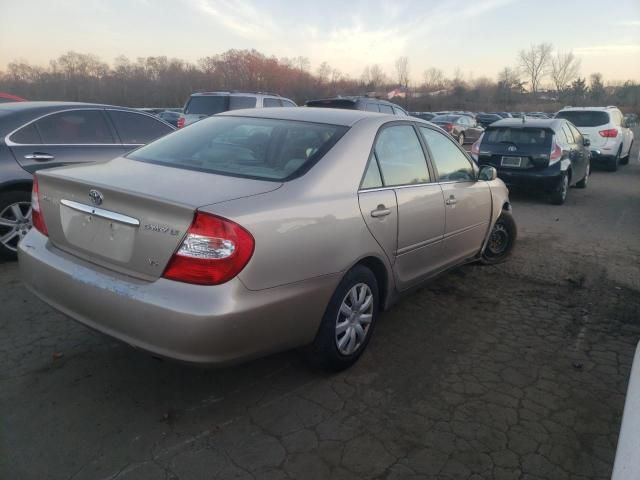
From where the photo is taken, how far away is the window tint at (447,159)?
4.05 m

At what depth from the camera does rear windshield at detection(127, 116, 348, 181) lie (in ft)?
9.64

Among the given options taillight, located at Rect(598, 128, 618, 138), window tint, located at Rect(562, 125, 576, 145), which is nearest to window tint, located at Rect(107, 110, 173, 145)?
window tint, located at Rect(562, 125, 576, 145)

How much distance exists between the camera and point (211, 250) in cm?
228

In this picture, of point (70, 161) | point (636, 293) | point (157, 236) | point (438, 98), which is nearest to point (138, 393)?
point (157, 236)

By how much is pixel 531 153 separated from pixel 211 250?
8.16 meters

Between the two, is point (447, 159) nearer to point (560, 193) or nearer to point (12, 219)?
point (12, 219)

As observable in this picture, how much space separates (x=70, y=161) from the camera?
197 inches

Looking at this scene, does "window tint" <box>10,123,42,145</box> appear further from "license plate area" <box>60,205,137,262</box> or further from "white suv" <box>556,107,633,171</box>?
"white suv" <box>556,107,633,171</box>

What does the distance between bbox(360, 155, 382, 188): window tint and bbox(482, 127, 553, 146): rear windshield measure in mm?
6885

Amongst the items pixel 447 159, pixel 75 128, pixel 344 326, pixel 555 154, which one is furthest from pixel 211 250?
pixel 555 154

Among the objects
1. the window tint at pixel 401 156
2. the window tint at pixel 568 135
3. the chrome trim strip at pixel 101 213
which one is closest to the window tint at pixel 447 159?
the window tint at pixel 401 156

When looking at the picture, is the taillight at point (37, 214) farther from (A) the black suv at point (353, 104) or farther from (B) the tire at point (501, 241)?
(A) the black suv at point (353, 104)

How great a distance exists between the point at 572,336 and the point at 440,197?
1.47 m

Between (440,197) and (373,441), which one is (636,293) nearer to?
(440,197)
